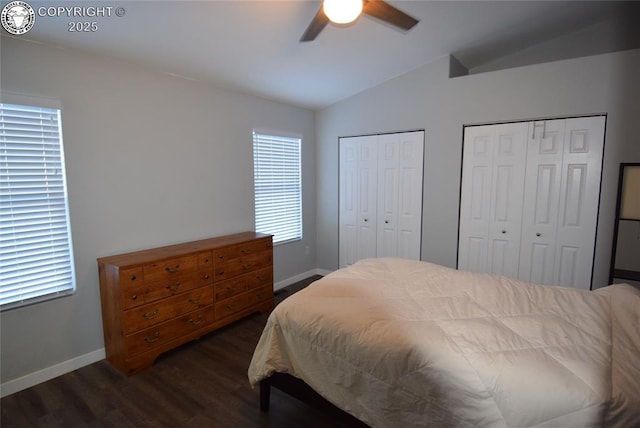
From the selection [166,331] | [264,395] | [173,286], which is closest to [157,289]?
[173,286]

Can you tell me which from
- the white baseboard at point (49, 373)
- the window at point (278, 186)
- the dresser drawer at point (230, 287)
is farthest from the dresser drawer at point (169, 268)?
the window at point (278, 186)

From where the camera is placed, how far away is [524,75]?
3.06 metres

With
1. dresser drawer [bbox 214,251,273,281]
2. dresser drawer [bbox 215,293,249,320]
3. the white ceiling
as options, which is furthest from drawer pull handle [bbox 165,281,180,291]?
the white ceiling

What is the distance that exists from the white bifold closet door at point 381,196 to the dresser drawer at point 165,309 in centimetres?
219

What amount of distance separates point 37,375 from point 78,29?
249 centimetres

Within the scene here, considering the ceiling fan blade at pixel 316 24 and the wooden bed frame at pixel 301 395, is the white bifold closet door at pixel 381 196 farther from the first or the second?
the wooden bed frame at pixel 301 395

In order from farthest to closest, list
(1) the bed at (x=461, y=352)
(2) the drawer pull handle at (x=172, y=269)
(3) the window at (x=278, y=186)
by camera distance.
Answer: (3) the window at (x=278, y=186), (2) the drawer pull handle at (x=172, y=269), (1) the bed at (x=461, y=352)

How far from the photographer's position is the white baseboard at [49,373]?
2.20 m

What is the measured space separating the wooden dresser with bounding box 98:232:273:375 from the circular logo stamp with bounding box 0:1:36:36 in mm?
1642

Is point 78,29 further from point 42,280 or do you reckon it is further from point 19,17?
point 42,280

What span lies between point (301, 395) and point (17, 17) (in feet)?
9.49

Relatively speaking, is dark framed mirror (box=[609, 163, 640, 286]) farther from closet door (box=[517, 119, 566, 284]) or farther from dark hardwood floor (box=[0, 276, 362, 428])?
dark hardwood floor (box=[0, 276, 362, 428])

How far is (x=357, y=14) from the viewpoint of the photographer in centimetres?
177

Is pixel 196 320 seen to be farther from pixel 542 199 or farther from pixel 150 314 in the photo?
pixel 542 199
